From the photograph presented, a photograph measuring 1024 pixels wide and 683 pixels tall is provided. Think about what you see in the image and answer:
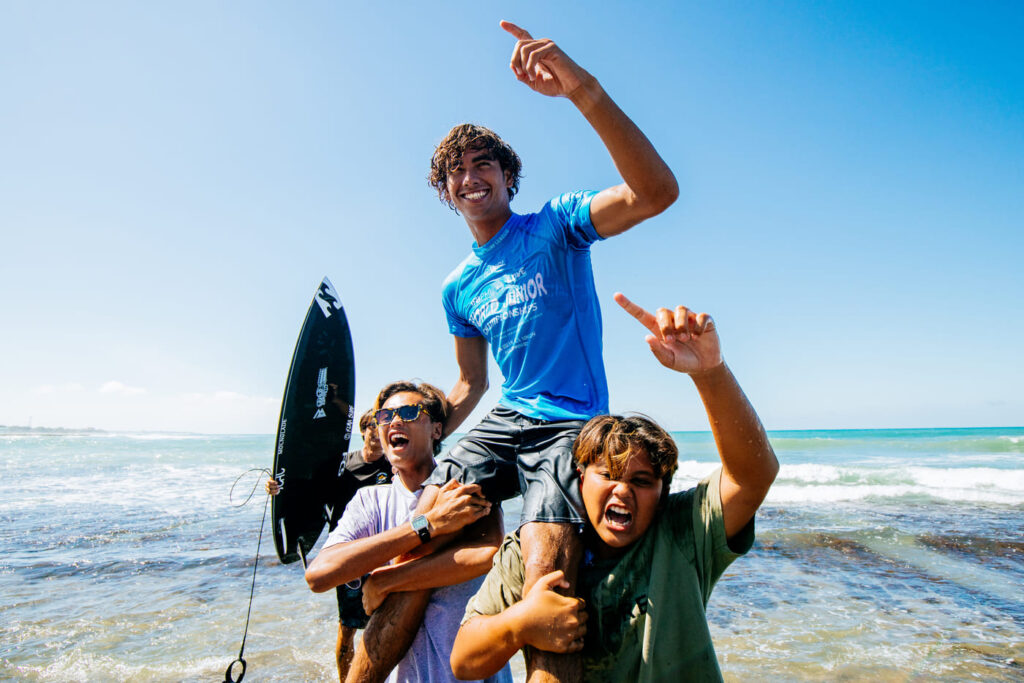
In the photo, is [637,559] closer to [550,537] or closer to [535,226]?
[550,537]

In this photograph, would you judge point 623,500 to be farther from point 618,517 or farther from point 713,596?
point 713,596

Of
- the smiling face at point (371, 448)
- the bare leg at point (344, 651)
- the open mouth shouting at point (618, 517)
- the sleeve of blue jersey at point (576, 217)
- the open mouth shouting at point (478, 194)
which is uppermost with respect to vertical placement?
the open mouth shouting at point (478, 194)

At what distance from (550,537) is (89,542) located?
11153 millimetres

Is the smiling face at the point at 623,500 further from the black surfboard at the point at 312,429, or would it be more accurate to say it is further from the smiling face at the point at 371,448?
the black surfboard at the point at 312,429

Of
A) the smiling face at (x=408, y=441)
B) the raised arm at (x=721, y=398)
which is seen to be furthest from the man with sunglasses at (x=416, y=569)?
the raised arm at (x=721, y=398)

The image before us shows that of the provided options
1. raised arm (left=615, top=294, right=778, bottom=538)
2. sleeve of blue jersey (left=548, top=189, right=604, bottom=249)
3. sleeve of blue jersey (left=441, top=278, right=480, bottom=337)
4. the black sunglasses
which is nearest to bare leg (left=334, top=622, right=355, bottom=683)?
the black sunglasses

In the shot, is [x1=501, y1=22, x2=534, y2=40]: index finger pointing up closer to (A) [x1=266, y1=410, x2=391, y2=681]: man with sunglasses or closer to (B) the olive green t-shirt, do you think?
(B) the olive green t-shirt

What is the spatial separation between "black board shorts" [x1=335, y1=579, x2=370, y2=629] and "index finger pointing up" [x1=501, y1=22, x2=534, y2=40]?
3.81 meters

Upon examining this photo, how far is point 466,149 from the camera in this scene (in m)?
2.82

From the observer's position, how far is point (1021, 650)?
16.5 ft

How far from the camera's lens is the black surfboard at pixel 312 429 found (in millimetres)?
4672

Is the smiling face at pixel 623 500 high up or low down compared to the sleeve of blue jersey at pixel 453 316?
down

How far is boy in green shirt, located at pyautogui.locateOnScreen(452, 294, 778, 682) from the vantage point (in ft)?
5.39

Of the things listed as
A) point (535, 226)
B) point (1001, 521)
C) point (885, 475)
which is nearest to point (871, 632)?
point (535, 226)
